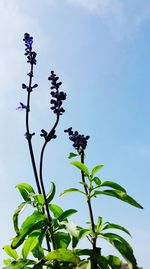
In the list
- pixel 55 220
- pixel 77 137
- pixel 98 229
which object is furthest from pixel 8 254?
pixel 77 137

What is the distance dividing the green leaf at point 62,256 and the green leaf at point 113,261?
12.5 inches

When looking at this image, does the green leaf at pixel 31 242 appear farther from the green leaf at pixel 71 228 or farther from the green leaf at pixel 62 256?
the green leaf at pixel 62 256

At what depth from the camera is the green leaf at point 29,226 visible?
13.0ft

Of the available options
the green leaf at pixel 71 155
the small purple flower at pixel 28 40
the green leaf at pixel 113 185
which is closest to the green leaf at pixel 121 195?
the green leaf at pixel 113 185

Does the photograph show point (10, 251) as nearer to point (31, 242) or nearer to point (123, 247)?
point (31, 242)

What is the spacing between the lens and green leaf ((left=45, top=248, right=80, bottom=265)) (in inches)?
141

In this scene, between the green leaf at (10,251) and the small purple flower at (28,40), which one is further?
the small purple flower at (28,40)

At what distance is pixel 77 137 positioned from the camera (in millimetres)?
4473

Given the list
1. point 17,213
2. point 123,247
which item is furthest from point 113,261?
point 17,213

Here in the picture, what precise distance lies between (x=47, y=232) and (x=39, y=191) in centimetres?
41

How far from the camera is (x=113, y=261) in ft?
12.6

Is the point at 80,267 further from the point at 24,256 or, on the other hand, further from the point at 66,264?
the point at 24,256

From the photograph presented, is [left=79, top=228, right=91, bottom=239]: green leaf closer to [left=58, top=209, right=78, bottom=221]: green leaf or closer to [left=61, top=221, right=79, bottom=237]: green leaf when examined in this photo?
[left=61, top=221, right=79, bottom=237]: green leaf

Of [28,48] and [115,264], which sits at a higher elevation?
[28,48]
